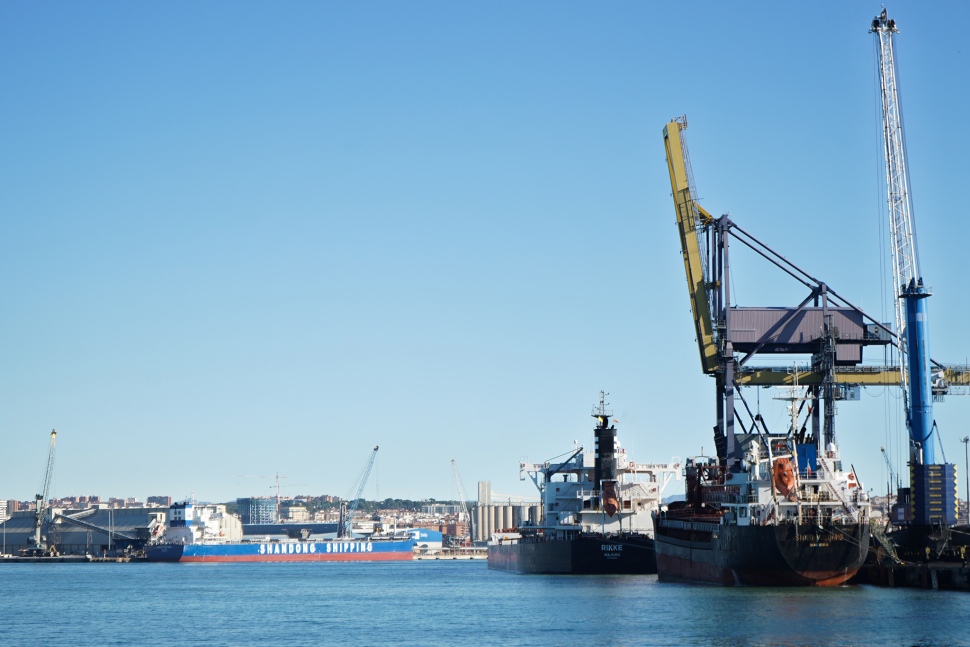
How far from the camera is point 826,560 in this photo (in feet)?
179

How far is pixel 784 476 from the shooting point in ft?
186

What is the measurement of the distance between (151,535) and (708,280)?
112893 millimetres

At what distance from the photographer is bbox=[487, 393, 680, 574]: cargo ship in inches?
3095

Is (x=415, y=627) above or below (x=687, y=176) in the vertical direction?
below

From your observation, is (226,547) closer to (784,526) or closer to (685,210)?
(685,210)

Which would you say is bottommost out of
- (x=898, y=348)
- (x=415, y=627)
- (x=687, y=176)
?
(x=415, y=627)

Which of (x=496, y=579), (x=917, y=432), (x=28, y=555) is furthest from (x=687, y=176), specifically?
(x=28, y=555)

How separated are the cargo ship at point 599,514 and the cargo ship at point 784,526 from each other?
13.3 meters

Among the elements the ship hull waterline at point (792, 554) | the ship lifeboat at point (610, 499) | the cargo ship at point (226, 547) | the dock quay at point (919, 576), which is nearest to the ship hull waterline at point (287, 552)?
the cargo ship at point (226, 547)

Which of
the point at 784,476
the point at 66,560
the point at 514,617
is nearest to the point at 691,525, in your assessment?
the point at 784,476

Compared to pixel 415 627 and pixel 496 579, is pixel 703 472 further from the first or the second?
pixel 415 627

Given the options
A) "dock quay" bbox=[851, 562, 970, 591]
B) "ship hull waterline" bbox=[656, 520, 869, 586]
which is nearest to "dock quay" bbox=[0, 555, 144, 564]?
"dock quay" bbox=[851, 562, 970, 591]

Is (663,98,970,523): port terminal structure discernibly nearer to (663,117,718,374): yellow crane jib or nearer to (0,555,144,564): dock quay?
(663,117,718,374): yellow crane jib

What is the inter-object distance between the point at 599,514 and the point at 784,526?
28.2 metres
